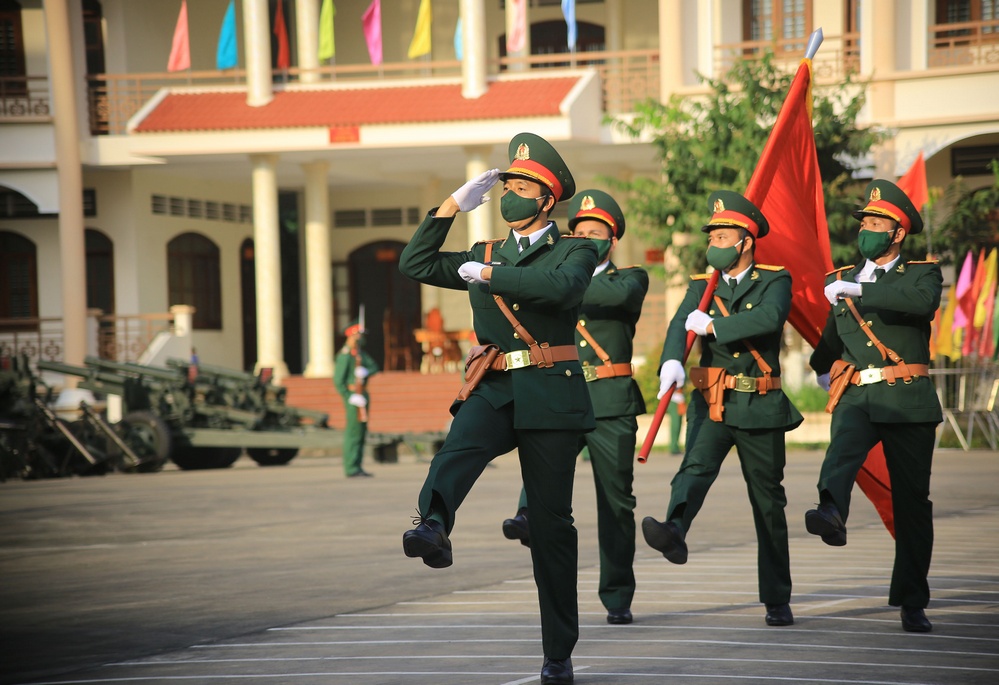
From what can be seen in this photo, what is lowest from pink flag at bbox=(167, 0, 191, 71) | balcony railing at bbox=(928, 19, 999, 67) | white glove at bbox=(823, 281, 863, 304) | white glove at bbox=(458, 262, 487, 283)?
white glove at bbox=(823, 281, 863, 304)

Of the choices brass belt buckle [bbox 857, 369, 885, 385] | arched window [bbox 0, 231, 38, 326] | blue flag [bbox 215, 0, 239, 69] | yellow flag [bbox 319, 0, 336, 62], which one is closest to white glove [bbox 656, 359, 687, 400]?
brass belt buckle [bbox 857, 369, 885, 385]

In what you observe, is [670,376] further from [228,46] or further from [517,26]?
[228,46]

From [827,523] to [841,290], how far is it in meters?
1.10

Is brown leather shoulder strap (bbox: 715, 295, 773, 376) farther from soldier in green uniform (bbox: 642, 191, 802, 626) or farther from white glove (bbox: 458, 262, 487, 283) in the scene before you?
white glove (bbox: 458, 262, 487, 283)

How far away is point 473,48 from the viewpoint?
26172mm

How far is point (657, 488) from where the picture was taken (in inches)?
540

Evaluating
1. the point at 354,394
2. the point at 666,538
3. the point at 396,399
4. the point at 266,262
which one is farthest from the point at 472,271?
the point at 266,262

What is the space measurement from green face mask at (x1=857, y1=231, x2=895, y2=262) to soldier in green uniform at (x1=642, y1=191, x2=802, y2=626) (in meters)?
0.38

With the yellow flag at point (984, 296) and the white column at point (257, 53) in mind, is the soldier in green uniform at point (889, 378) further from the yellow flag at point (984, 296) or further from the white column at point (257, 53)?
the white column at point (257, 53)

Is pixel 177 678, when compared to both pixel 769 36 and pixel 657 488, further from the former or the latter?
pixel 769 36

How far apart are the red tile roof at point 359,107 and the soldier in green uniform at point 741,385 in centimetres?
1872

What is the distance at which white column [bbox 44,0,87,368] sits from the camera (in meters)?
26.3

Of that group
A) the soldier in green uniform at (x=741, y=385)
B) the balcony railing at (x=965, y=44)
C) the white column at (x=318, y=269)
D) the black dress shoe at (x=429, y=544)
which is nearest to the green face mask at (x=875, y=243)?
the soldier in green uniform at (x=741, y=385)

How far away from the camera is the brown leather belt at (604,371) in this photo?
676cm
